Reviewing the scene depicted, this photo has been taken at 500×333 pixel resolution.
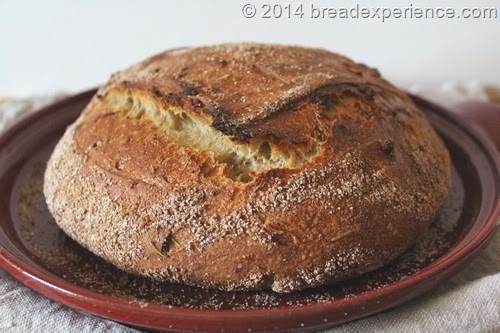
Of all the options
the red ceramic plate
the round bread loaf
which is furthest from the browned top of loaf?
the red ceramic plate

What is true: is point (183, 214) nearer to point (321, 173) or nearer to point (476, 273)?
point (321, 173)

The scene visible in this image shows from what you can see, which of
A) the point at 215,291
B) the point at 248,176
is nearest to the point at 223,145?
the point at 248,176

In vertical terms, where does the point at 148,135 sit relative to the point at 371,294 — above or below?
above

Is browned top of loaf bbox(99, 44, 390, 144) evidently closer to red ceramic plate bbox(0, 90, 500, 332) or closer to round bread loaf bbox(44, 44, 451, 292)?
round bread loaf bbox(44, 44, 451, 292)

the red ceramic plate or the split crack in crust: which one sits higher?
the split crack in crust

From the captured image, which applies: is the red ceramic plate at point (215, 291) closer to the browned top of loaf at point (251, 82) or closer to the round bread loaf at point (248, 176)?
the round bread loaf at point (248, 176)

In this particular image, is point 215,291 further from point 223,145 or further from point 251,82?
point 251,82

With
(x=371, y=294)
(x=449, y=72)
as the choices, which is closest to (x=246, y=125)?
(x=371, y=294)

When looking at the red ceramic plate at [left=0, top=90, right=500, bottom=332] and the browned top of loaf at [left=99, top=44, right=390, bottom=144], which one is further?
the browned top of loaf at [left=99, top=44, right=390, bottom=144]
